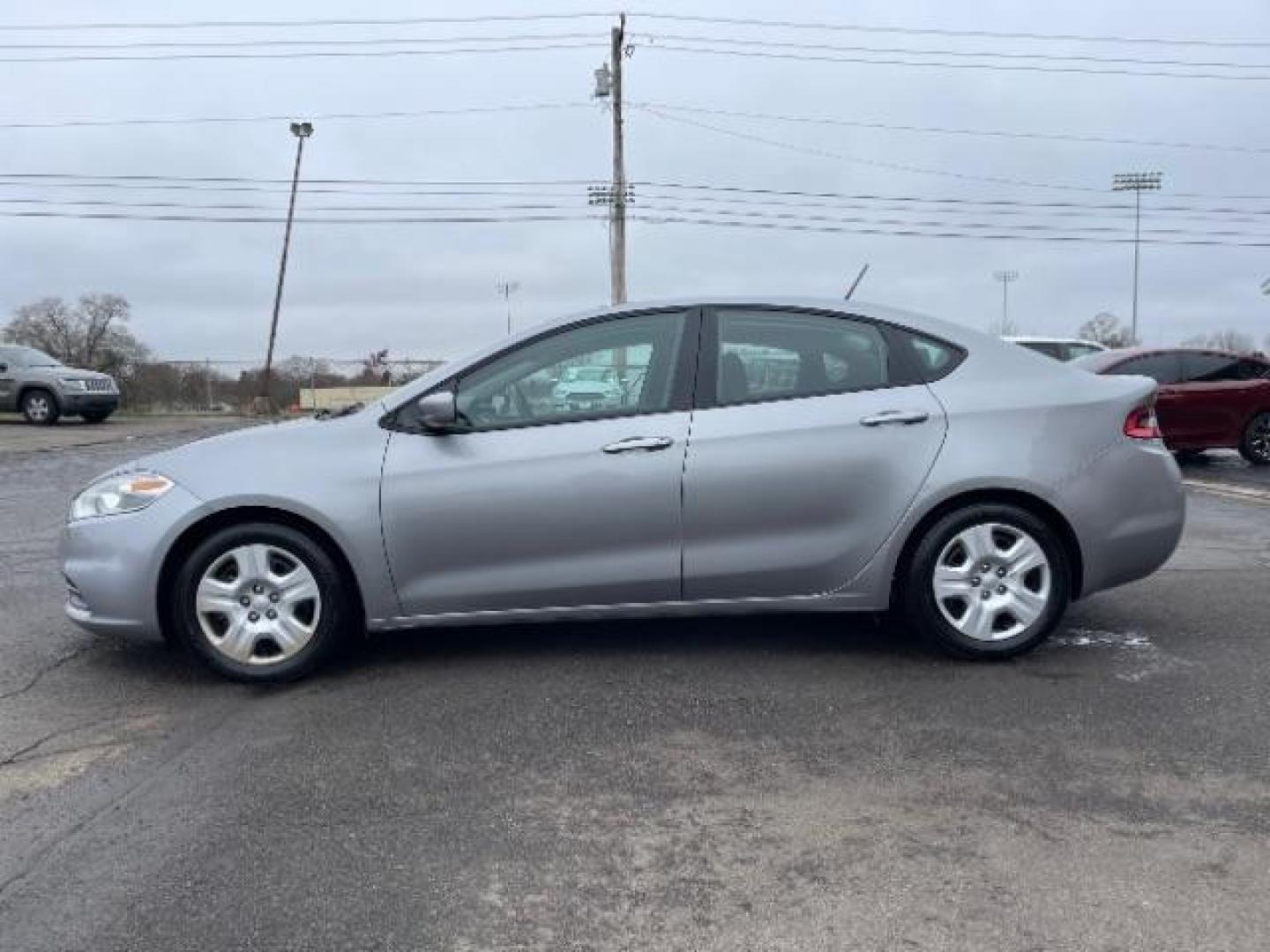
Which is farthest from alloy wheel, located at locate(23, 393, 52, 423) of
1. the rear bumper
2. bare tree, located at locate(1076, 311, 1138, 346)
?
bare tree, located at locate(1076, 311, 1138, 346)

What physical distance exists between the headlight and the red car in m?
11.5

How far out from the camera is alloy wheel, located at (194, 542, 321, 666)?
4398 millimetres

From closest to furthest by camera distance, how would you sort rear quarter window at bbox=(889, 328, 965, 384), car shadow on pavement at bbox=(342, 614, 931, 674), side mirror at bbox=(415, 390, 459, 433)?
side mirror at bbox=(415, 390, 459, 433)
rear quarter window at bbox=(889, 328, 965, 384)
car shadow on pavement at bbox=(342, 614, 931, 674)

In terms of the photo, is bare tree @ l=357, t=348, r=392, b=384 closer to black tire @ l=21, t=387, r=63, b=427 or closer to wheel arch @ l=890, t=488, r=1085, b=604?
black tire @ l=21, t=387, r=63, b=427

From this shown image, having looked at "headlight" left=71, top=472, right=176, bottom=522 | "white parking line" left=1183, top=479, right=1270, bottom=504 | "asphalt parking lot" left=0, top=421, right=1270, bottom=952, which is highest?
"headlight" left=71, top=472, right=176, bottom=522

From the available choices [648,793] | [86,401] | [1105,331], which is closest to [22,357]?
[86,401]

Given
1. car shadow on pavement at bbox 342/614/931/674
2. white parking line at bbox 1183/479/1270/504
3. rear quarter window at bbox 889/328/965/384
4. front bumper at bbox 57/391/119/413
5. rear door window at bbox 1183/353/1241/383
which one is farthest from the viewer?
front bumper at bbox 57/391/119/413

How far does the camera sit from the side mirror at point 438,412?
434 centimetres

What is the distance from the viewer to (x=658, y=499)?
4426 mm

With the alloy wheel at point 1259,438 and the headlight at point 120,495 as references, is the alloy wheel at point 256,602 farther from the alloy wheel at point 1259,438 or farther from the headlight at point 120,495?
the alloy wheel at point 1259,438

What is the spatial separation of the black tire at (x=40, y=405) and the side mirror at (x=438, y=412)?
20.5 m

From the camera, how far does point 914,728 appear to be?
391 cm

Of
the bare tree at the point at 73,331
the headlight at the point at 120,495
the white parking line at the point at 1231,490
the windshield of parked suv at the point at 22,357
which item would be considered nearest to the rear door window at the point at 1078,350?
the white parking line at the point at 1231,490

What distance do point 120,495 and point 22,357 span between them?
20.8 m
